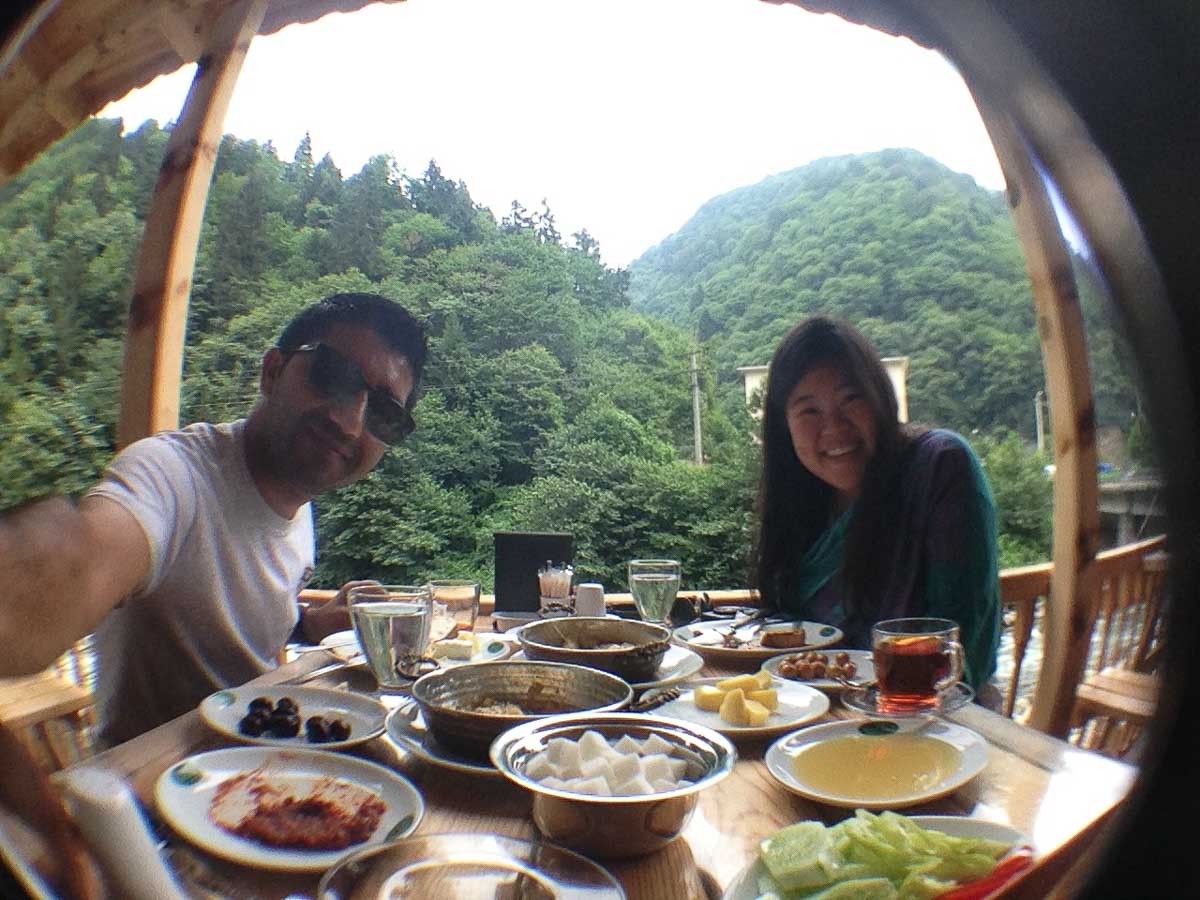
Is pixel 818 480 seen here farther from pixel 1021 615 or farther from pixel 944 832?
pixel 944 832

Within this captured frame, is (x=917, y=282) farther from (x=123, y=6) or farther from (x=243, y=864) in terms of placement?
(x=243, y=864)

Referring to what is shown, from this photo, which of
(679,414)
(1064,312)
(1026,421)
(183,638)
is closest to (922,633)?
(1064,312)

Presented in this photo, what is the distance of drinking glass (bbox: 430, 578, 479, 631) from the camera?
2.61ft

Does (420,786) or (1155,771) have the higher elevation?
(1155,771)

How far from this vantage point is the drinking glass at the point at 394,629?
2.14 ft

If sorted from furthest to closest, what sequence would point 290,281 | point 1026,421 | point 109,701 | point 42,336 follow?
1. point 1026,421
2. point 290,281
3. point 109,701
4. point 42,336

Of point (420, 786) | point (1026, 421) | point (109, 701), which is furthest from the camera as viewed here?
point (1026, 421)

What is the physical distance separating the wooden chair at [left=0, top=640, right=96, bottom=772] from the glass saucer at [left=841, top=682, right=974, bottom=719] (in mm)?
481

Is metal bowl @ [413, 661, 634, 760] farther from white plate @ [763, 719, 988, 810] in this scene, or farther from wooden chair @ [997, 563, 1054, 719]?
wooden chair @ [997, 563, 1054, 719]

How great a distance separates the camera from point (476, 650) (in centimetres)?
80

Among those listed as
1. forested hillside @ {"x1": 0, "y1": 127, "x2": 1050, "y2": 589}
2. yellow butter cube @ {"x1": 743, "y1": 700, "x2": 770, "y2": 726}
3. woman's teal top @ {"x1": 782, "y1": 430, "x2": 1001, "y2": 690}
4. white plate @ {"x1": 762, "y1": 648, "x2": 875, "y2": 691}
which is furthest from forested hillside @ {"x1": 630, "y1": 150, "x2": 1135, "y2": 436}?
yellow butter cube @ {"x1": 743, "y1": 700, "x2": 770, "y2": 726}

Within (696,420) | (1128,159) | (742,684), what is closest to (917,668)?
(742,684)

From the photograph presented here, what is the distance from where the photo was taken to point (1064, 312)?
40cm

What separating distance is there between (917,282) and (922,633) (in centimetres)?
186
